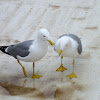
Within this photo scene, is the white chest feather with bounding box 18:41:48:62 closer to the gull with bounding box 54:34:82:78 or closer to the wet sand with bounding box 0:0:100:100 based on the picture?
the gull with bounding box 54:34:82:78

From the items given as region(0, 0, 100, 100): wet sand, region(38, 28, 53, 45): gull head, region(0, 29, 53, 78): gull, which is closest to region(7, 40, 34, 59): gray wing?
region(0, 29, 53, 78): gull

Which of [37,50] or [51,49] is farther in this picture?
[51,49]

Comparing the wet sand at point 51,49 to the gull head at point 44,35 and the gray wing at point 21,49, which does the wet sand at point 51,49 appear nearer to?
the gray wing at point 21,49

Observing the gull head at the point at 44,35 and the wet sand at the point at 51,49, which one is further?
the wet sand at the point at 51,49

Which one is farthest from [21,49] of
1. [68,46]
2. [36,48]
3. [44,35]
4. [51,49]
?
[51,49]

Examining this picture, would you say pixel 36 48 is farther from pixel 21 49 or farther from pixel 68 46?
pixel 68 46

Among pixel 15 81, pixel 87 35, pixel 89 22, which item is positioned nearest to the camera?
pixel 15 81

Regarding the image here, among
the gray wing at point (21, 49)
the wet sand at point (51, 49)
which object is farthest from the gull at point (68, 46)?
the gray wing at point (21, 49)

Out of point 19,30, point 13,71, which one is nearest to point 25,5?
point 19,30

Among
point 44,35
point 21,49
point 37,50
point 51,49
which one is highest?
point 44,35

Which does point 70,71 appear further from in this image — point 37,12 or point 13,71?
point 37,12

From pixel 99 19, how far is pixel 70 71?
7.98 ft

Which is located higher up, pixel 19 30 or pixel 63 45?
pixel 63 45

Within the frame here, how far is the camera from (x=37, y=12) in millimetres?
7383
